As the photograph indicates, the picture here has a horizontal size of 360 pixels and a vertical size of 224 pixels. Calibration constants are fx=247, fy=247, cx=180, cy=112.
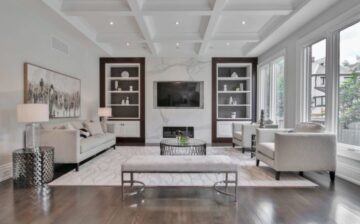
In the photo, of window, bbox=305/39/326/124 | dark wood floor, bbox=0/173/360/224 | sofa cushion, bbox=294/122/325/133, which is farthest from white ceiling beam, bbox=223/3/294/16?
dark wood floor, bbox=0/173/360/224

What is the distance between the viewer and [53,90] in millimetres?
5402

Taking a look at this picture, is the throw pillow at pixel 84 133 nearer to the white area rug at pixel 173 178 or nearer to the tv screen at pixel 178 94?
the white area rug at pixel 173 178

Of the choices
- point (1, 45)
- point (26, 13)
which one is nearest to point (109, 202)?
point (1, 45)

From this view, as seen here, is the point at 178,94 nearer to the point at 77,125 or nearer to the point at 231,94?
the point at 231,94

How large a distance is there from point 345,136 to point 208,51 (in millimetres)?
4795

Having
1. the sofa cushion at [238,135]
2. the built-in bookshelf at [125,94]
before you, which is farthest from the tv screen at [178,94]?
the sofa cushion at [238,135]

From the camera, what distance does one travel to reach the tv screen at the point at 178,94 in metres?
8.31

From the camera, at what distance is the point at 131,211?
269cm

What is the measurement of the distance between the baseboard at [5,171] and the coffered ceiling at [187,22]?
9.00ft

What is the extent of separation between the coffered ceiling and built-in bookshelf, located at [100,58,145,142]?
52 cm

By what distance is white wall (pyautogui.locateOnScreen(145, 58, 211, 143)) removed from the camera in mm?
8227

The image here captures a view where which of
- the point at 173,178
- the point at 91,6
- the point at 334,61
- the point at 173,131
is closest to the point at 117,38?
the point at 91,6

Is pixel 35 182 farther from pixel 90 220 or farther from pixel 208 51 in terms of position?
pixel 208 51

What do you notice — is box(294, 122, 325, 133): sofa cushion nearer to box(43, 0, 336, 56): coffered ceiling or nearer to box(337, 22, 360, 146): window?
box(337, 22, 360, 146): window
